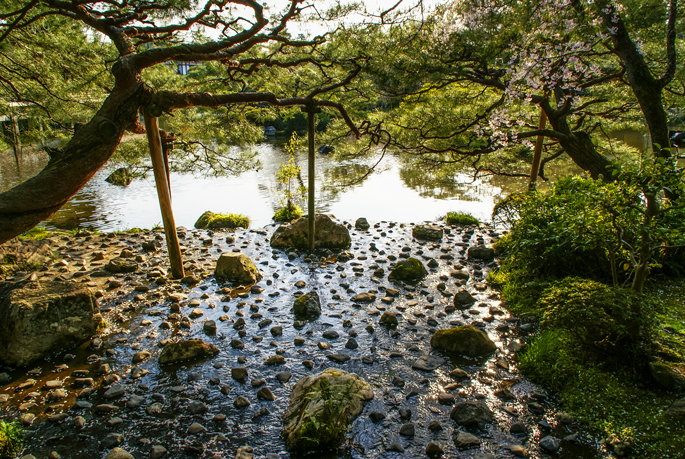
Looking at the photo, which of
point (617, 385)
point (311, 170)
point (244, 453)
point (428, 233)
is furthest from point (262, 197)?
point (617, 385)

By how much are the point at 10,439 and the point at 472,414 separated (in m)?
4.79

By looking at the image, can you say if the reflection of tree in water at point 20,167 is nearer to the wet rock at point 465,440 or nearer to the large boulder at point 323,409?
the large boulder at point 323,409

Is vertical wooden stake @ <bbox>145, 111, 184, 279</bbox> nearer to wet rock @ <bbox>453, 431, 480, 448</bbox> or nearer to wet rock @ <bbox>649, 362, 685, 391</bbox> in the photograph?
wet rock @ <bbox>453, 431, 480, 448</bbox>

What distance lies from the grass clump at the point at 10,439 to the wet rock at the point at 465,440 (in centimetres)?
442

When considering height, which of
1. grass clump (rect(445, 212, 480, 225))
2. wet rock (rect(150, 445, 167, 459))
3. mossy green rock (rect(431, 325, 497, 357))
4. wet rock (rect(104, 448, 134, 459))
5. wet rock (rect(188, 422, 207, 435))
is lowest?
wet rock (rect(150, 445, 167, 459))

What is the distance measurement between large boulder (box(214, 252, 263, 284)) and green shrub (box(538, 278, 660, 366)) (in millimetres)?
5794

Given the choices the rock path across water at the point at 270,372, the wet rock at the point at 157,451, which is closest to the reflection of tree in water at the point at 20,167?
the rock path across water at the point at 270,372

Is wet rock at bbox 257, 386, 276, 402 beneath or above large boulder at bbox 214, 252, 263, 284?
beneath

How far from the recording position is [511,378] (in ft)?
15.6

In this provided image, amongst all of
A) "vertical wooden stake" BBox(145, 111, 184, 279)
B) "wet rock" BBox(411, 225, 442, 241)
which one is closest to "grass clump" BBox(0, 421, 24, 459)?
"vertical wooden stake" BBox(145, 111, 184, 279)

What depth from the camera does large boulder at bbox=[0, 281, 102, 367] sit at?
5.02 metres

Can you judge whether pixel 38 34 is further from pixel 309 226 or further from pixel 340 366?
pixel 340 366

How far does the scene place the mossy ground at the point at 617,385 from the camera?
3.55 m

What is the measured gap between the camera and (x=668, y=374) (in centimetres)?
405
